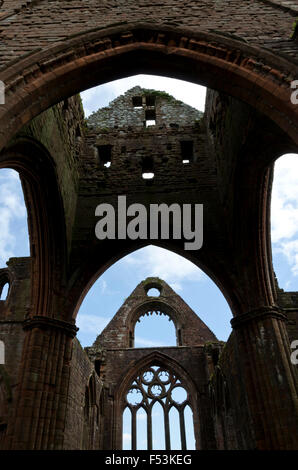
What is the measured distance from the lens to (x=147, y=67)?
520cm

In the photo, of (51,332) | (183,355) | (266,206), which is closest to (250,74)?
(266,206)

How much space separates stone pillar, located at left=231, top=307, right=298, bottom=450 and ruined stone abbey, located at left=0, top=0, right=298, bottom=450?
0.07 feet

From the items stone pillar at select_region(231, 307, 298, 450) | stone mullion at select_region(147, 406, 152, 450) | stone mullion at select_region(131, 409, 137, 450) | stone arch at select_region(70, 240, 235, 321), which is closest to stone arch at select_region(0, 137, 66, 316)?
stone arch at select_region(70, 240, 235, 321)

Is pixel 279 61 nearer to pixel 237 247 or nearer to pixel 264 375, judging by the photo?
pixel 237 247

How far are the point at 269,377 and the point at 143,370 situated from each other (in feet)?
28.3

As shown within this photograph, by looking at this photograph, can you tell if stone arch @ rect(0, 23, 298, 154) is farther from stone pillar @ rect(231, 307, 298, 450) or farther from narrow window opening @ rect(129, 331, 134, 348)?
narrow window opening @ rect(129, 331, 134, 348)

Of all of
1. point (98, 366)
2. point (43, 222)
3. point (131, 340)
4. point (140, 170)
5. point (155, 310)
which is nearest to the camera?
point (43, 222)

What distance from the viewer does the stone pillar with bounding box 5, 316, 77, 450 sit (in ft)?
17.9

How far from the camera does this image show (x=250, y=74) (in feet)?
14.0

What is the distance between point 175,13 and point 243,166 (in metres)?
2.79

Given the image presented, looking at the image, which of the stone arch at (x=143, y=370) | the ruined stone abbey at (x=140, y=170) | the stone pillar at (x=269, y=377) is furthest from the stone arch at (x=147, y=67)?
the stone arch at (x=143, y=370)

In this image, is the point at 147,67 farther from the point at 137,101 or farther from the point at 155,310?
the point at 155,310

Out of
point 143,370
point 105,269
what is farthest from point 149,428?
point 105,269

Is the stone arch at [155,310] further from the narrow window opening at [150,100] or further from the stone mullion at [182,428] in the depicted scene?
the narrow window opening at [150,100]
